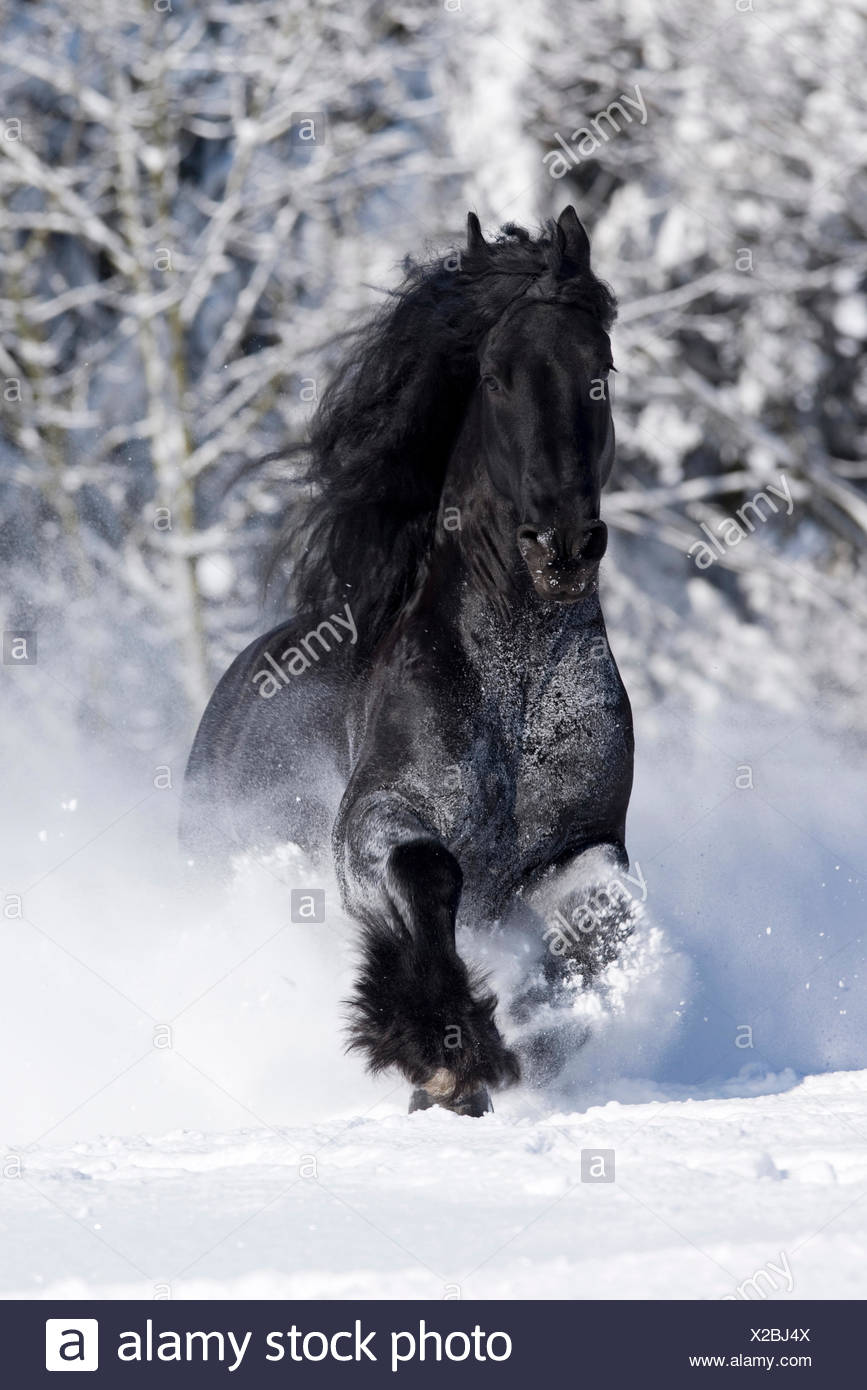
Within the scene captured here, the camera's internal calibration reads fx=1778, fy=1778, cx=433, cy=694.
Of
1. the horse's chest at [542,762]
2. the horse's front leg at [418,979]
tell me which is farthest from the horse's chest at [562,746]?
the horse's front leg at [418,979]

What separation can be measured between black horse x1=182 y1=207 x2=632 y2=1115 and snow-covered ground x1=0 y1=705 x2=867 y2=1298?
213 millimetres

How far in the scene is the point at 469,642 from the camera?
388 centimetres

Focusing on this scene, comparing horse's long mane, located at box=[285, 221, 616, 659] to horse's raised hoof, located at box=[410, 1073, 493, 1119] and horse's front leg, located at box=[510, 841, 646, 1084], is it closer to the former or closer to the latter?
horse's front leg, located at box=[510, 841, 646, 1084]

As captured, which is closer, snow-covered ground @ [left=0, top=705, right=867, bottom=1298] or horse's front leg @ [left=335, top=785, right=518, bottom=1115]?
snow-covered ground @ [left=0, top=705, right=867, bottom=1298]

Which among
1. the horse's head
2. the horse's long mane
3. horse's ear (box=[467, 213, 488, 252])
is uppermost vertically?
horse's ear (box=[467, 213, 488, 252])

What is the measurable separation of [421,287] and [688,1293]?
104 inches

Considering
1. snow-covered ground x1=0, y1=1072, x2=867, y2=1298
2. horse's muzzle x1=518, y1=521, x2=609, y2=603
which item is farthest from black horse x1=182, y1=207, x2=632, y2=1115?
snow-covered ground x1=0, y1=1072, x2=867, y2=1298

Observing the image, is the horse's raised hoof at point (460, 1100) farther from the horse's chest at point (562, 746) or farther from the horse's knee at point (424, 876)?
the horse's chest at point (562, 746)

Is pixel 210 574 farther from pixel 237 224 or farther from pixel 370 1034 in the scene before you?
pixel 370 1034

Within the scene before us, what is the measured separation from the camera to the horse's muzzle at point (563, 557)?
135 inches

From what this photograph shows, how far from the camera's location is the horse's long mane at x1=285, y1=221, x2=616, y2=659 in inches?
159

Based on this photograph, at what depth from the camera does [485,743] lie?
3.79 metres

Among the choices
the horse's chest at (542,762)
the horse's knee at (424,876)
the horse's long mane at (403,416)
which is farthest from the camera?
the horse's long mane at (403,416)

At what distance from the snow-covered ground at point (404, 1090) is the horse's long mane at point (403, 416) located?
0.87m
